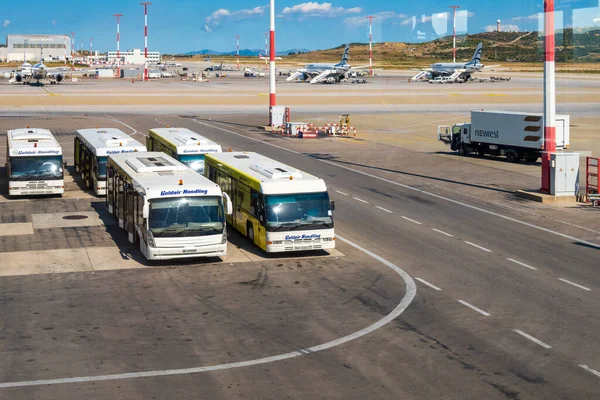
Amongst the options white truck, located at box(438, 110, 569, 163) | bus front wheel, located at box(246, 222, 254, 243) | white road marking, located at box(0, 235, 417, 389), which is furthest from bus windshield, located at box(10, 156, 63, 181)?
white truck, located at box(438, 110, 569, 163)

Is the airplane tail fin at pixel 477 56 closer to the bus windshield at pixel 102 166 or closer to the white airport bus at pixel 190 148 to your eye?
the white airport bus at pixel 190 148

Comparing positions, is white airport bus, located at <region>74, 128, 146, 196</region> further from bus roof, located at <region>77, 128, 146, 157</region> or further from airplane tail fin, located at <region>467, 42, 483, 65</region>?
airplane tail fin, located at <region>467, 42, 483, 65</region>

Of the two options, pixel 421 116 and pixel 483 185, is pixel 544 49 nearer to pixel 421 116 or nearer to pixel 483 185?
pixel 483 185

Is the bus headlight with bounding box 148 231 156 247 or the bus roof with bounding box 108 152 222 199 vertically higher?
the bus roof with bounding box 108 152 222 199

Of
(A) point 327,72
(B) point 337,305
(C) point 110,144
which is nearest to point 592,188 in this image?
(C) point 110,144

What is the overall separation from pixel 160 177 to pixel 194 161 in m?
11.5

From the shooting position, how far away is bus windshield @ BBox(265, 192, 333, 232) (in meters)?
30.2

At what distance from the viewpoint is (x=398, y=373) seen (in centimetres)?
1875

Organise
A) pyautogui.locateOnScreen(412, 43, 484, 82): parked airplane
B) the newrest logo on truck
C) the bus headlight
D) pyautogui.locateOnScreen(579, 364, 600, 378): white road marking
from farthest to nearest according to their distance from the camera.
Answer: pyautogui.locateOnScreen(412, 43, 484, 82): parked airplane → the newrest logo on truck → the bus headlight → pyautogui.locateOnScreen(579, 364, 600, 378): white road marking

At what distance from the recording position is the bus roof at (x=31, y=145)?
43.1 metres

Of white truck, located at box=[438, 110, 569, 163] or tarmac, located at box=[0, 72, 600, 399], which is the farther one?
white truck, located at box=[438, 110, 569, 163]

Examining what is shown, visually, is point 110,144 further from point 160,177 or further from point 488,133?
point 488,133

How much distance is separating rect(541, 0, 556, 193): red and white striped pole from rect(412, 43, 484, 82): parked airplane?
129m

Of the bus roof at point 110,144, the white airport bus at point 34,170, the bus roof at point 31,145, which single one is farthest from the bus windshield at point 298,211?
the bus roof at point 31,145
